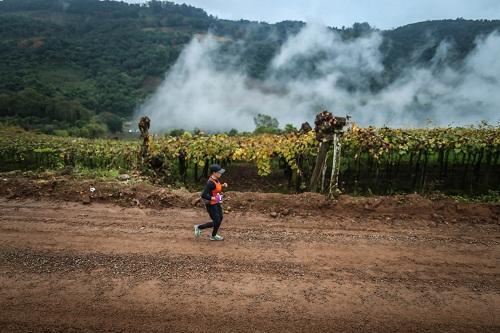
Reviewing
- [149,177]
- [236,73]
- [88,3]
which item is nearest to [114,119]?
[236,73]

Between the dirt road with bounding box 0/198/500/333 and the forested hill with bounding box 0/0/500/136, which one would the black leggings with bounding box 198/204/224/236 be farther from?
the forested hill with bounding box 0/0/500/136

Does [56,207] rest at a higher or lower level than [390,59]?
lower

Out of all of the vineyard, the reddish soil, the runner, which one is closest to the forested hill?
the vineyard

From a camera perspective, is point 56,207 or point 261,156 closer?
point 56,207

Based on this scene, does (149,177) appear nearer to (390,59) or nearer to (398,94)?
(398,94)

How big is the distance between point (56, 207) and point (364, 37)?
100080 millimetres

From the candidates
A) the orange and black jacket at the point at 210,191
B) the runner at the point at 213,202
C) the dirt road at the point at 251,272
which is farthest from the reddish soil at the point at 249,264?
the orange and black jacket at the point at 210,191

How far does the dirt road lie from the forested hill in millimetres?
47086

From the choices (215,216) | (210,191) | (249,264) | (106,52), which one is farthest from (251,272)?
(106,52)

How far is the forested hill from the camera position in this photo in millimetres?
61156

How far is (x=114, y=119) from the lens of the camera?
67.2 m

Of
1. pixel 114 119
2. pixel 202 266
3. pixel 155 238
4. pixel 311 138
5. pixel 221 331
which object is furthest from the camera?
pixel 114 119

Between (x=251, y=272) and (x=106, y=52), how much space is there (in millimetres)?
109919

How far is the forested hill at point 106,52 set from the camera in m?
61.2
